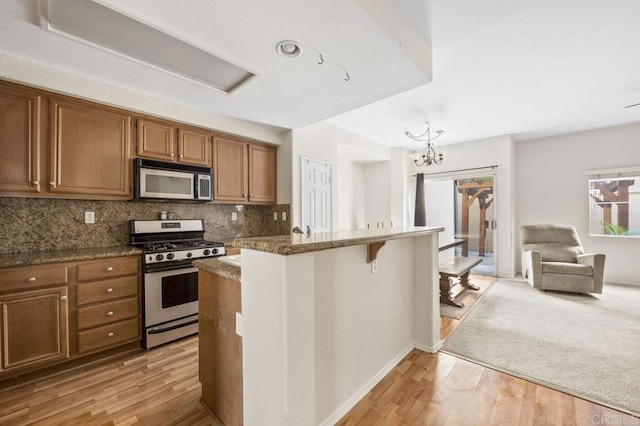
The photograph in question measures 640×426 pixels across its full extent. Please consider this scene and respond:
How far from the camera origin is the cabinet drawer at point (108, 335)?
2186mm

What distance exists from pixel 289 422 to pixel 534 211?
19.9 ft

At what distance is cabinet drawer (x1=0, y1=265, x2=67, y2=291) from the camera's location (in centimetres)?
187

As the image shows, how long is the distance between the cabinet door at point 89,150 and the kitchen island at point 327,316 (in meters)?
2.11

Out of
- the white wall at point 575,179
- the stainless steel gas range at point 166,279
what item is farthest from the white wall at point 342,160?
the white wall at point 575,179

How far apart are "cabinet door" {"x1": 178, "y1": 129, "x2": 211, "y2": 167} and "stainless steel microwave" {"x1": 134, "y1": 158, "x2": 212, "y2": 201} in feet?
0.34

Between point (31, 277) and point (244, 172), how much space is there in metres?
2.23

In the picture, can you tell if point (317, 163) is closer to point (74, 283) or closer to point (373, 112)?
point (373, 112)

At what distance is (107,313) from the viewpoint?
229cm

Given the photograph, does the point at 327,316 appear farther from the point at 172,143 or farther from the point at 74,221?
the point at 74,221

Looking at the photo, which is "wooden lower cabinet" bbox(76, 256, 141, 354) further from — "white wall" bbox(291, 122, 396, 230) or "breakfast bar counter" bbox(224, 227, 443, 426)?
"white wall" bbox(291, 122, 396, 230)

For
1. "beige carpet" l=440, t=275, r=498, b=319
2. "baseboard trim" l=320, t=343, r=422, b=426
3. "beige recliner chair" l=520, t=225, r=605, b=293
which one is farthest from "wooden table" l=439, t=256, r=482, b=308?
"baseboard trim" l=320, t=343, r=422, b=426

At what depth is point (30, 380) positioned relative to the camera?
6.59 ft

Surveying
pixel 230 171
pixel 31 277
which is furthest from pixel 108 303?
pixel 230 171

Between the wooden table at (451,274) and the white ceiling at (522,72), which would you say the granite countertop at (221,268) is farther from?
Result: the wooden table at (451,274)
